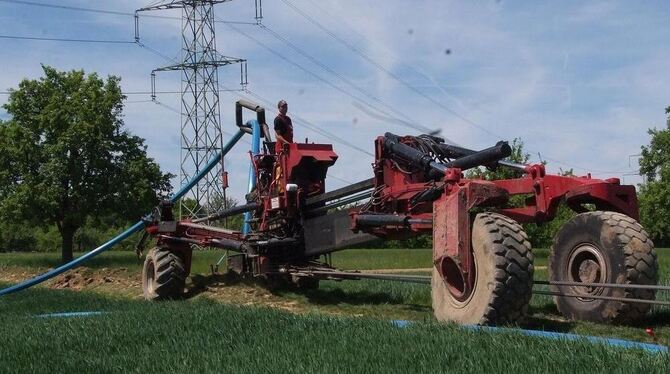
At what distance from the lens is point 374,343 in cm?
645

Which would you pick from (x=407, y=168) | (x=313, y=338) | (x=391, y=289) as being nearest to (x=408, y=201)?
(x=407, y=168)

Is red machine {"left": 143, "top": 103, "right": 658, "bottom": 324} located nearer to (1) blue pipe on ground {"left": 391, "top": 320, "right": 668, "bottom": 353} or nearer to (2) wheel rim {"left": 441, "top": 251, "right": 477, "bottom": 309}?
(2) wheel rim {"left": 441, "top": 251, "right": 477, "bottom": 309}

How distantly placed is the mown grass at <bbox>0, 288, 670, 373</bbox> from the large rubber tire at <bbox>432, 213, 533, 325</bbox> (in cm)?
52

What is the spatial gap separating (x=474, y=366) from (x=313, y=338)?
221 cm

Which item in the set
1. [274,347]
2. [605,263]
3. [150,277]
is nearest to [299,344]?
[274,347]

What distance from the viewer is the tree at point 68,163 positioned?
1363 inches

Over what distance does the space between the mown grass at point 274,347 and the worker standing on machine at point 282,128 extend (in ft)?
12.9

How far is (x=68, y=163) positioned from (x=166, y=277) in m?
22.4

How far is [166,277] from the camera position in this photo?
1470 centimetres

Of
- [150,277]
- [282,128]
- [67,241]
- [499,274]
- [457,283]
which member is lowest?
[150,277]

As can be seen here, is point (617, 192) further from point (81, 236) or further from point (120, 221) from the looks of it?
point (81, 236)

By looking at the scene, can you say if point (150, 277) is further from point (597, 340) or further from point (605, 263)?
point (597, 340)

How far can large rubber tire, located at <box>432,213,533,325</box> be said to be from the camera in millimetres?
7457

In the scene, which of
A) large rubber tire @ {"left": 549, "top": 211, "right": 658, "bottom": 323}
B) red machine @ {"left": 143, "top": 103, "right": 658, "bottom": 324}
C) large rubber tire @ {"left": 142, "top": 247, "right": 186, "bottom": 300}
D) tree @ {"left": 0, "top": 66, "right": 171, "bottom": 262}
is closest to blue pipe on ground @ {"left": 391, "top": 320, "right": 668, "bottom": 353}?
red machine @ {"left": 143, "top": 103, "right": 658, "bottom": 324}
